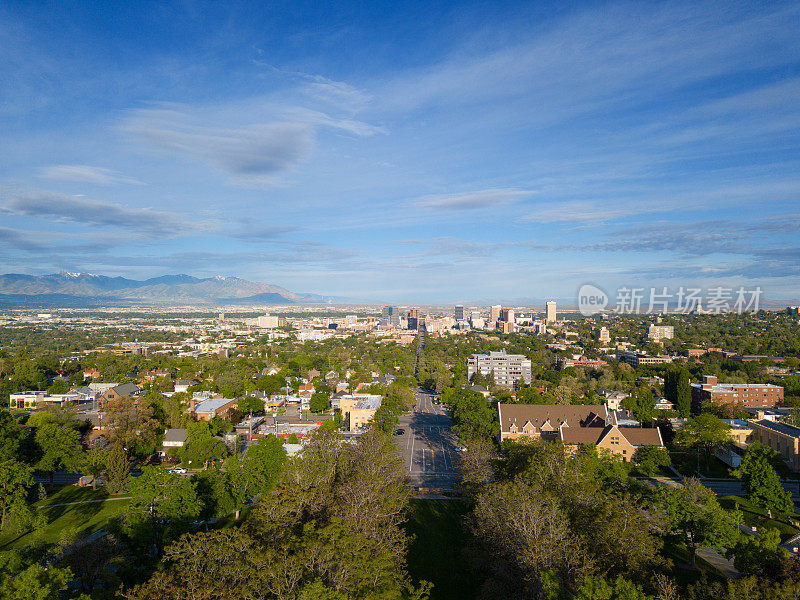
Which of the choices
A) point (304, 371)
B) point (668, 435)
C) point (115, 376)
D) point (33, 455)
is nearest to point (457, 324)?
point (304, 371)

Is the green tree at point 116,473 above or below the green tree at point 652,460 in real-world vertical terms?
below

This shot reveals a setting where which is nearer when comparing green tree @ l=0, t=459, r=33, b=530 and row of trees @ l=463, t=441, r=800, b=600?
row of trees @ l=463, t=441, r=800, b=600

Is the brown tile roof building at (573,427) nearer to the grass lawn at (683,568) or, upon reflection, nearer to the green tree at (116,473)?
the grass lawn at (683,568)

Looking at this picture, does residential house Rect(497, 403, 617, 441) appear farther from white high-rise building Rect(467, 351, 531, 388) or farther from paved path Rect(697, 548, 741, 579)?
white high-rise building Rect(467, 351, 531, 388)

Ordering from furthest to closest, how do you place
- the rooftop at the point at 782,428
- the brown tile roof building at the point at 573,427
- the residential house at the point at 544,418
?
the residential house at the point at 544,418, the brown tile roof building at the point at 573,427, the rooftop at the point at 782,428

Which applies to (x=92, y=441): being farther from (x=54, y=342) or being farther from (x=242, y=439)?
(x=54, y=342)

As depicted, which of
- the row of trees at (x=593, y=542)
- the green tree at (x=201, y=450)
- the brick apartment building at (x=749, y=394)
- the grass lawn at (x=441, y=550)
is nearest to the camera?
the row of trees at (x=593, y=542)

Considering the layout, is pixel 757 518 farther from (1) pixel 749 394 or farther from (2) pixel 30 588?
(1) pixel 749 394

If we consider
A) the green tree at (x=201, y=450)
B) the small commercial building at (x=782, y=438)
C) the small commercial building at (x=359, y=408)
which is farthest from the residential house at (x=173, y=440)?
the small commercial building at (x=782, y=438)

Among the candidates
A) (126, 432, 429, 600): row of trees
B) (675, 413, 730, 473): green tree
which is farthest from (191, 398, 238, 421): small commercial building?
(675, 413, 730, 473): green tree
